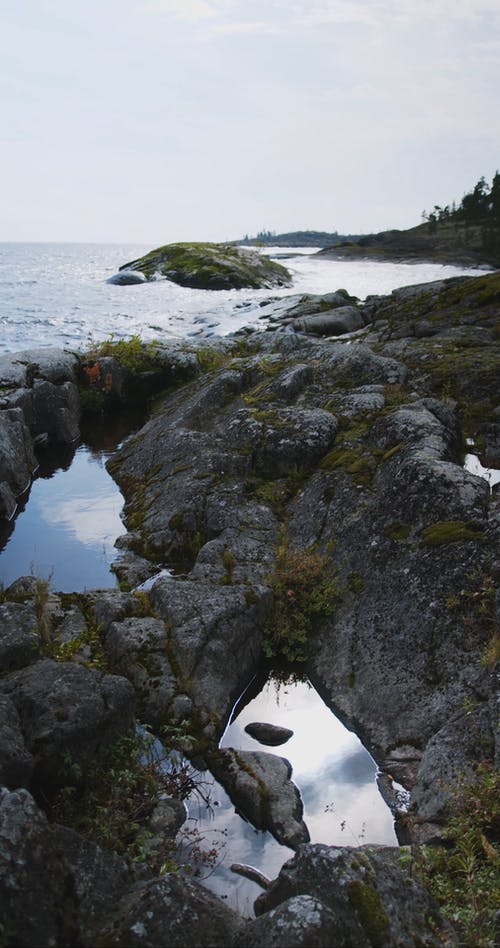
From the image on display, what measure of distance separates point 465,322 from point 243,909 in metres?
23.0

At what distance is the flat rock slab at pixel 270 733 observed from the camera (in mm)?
9891

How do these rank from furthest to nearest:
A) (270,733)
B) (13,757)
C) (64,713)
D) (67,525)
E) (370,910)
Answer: (67,525), (270,733), (64,713), (13,757), (370,910)

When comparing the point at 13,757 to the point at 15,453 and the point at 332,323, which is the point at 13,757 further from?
the point at 332,323

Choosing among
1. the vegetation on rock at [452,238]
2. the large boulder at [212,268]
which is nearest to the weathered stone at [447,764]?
the large boulder at [212,268]

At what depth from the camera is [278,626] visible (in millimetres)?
11758

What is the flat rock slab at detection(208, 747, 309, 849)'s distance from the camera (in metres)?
8.18

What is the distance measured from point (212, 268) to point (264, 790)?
81044 millimetres

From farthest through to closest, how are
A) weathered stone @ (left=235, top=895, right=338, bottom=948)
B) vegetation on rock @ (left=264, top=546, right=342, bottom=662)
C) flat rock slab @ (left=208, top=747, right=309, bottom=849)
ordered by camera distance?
vegetation on rock @ (left=264, top=546, right=342, bottom=662) < flat rock slab @ (left=208, top=747, right=309, bottom=849) < weathered stone @ (left=235, top=895, right=338, bottom=948)

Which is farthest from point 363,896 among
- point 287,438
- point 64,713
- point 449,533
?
point 287,438

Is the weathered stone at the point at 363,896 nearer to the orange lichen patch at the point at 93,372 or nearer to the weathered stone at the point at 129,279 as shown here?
the orange lichen patch at the point at 93,372

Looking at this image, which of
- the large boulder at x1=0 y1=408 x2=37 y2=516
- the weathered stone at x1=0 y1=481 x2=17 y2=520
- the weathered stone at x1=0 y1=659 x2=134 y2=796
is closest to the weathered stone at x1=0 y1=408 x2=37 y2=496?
the large boulder at x1=0 y1=408 x2=37 y2=516

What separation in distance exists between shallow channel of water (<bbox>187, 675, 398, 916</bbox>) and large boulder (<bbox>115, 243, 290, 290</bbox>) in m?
74.2

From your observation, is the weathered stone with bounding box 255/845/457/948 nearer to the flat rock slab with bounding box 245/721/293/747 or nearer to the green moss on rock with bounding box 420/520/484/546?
the flat rock slab with bounding box 245/721/293/747

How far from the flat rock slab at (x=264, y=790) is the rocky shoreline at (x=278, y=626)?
30 millimetres
